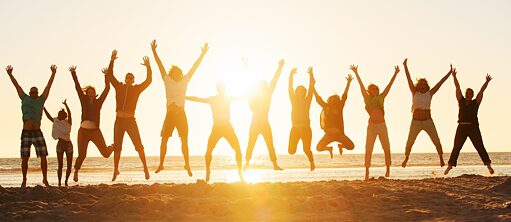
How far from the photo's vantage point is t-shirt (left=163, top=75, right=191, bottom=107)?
16984 mm

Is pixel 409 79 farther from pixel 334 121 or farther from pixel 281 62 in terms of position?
pixel 281 62

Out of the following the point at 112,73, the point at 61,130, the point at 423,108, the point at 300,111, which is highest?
the point at 112,73

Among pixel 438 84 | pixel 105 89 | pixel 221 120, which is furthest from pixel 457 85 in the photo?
pixel 105 89

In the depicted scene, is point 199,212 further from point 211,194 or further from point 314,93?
point 314,93

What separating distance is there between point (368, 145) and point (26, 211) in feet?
30.0

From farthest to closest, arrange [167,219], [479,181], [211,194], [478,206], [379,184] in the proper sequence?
1. [479,181]
2. [379,184]
3. [211,194]
4. [478,206]
5. [167,219]

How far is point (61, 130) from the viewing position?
18.6 meters

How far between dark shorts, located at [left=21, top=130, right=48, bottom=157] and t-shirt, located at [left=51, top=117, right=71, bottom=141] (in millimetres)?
654

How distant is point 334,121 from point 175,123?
4410 mm

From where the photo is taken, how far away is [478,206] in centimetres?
1474

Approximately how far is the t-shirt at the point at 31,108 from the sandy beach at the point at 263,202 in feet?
6.59

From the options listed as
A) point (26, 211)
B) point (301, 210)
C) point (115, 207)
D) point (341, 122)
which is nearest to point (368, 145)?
point (341, 122)

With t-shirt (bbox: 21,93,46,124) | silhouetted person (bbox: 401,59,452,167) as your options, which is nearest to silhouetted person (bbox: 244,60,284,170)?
silhouetted person (bbox: 401,59,452,167)

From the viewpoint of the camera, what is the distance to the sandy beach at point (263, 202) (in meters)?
13.7
